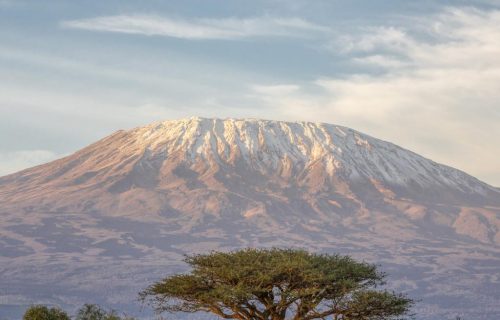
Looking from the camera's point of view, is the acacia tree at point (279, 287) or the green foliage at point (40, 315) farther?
the green foliage at point (40, 315)

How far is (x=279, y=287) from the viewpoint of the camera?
35.2 meters

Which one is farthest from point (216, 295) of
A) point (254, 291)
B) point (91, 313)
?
point (91, 313)

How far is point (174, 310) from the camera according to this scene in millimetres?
37125

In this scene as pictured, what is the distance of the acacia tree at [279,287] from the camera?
114 feet

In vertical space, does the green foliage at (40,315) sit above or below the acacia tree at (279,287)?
below

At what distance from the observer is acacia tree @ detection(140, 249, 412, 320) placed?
3462 cm

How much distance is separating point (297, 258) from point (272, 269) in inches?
46.3

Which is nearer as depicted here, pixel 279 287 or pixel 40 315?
A: pixel 279 287

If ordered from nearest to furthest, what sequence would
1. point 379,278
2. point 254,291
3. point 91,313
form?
point 254,291, point 379,278, point 91,313

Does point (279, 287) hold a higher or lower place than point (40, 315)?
higher

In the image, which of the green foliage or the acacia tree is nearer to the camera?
the acacia tree

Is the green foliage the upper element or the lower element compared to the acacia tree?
lower

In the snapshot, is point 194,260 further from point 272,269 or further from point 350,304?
point 350,304

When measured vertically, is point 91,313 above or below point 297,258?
below
